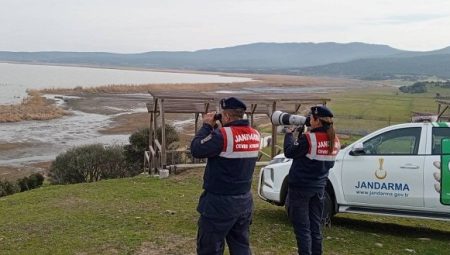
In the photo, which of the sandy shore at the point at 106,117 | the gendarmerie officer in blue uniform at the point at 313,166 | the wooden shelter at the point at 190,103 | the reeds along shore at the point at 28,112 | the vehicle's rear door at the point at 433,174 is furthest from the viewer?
the reeds along shore at the point at 28,112

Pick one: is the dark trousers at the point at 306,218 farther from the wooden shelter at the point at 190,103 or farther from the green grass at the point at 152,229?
the wooden shelter at the point at 190,103

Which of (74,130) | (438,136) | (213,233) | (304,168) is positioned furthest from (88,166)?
(74,130)

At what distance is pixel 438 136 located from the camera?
23.5ft

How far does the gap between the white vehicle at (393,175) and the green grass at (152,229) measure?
43 cm

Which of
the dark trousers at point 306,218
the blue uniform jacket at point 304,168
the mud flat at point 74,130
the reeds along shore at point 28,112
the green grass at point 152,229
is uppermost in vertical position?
the blue uniform jacket at point 304,168

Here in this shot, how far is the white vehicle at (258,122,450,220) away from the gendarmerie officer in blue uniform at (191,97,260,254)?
3352 millimetres

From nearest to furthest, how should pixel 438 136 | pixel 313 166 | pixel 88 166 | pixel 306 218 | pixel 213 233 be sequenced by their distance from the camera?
pixel 213 233 < pixel 306 218 < pixel 313 166 < pixel 438 136 < pixel 88 166

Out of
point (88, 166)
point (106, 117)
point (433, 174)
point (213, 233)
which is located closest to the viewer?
point (213, 233)

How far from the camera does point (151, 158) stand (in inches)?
681

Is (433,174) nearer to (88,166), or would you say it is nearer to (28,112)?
(88,166)

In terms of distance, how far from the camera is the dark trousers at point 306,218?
5.41m

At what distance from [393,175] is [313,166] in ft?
6.81

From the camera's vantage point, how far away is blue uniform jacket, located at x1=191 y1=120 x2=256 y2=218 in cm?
436

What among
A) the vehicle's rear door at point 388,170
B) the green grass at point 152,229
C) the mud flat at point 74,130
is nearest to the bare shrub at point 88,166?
the mud flat at point 74,130
